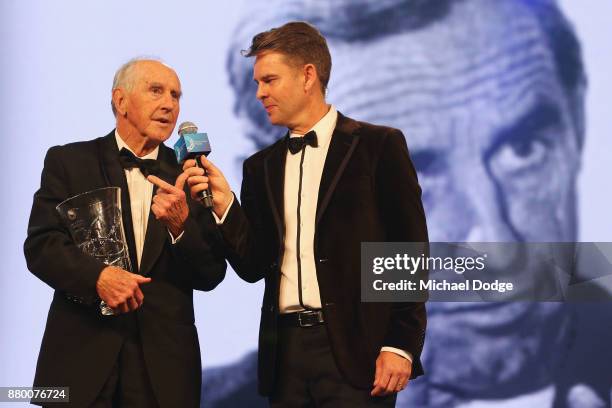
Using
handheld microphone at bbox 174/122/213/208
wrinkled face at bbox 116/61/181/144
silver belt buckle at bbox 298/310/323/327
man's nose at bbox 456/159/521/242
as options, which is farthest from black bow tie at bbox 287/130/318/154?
man's nose at bbox 456/159/521/242

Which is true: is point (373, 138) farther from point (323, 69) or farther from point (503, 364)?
point (503, 364)

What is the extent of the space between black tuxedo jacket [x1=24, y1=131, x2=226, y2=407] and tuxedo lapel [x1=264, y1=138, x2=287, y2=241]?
0.72 ft

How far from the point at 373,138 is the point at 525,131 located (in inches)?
48.9

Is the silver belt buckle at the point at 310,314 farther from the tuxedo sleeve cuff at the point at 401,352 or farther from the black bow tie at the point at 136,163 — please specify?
the black bow tie at the point at 136,163

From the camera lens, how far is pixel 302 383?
2.90 metres

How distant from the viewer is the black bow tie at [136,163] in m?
3.15

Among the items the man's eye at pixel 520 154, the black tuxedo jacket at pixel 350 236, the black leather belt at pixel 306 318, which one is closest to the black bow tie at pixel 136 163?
the black tuxedo jacket at pixel 350 236

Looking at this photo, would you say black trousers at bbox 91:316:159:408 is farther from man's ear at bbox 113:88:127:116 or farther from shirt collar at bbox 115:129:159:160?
man's ear at bbox 113:88:127:116

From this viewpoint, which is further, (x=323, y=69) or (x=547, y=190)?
(x=547, y=190)

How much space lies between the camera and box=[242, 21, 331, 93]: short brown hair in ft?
10.5

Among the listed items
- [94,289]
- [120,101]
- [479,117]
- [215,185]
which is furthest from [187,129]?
[479,117]

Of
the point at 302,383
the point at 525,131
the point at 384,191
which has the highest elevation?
the point at 525,131

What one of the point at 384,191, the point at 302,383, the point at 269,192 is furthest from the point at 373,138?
the point at 302,383

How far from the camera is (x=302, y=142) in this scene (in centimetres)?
313
